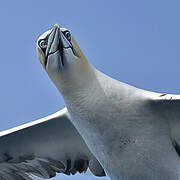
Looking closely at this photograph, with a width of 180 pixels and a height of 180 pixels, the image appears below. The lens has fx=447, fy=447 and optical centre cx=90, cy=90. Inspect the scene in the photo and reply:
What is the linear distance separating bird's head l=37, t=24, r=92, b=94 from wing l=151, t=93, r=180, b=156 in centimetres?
101

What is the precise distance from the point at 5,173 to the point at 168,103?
3.45 metres

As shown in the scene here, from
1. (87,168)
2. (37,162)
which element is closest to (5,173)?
(37,162)

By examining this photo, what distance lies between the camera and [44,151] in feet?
24.7

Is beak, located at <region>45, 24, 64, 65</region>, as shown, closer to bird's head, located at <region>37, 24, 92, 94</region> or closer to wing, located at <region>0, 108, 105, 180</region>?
bird's head, located at <region>37, 24, 92, 94</region>

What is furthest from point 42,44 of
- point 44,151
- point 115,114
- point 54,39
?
point 44,151

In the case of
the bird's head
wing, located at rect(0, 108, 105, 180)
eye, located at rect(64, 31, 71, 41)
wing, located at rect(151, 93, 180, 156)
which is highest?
eye, located at rect(64, 31, 71, 41)

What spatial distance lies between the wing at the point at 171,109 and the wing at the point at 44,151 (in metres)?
1.56

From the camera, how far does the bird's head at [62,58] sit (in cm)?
536

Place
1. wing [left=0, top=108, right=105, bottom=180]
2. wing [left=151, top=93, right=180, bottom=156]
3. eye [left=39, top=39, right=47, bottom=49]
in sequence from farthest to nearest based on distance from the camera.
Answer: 1. wing [left=0, top=108, right=105, bottom=180]
2. wing [left=151, top=93, right=180, bottom=156]
3. eye [left=39, top=39, right=47, bottom=49]

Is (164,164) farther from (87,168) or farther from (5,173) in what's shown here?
(5,173)

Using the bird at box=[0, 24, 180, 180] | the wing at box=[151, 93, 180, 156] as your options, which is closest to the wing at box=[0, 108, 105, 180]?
the bird at box=[0, 24, 180, 180]

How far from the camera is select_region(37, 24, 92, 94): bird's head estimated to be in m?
5.36

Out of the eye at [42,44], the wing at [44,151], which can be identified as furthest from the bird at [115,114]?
the wing at [44,151]

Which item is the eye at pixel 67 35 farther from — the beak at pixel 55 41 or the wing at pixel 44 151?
the wing at pixel 44 151
